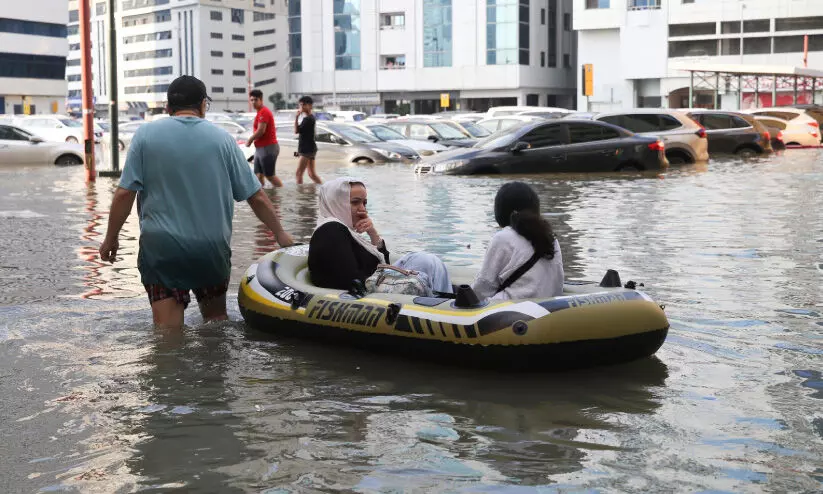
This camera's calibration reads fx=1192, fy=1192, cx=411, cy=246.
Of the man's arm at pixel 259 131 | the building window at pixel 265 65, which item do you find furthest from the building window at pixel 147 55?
the man's arm at pixel 259 131

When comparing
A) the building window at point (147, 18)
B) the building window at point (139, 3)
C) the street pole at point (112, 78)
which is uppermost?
the building window at point (139, 3)

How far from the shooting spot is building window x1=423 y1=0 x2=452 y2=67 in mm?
98250

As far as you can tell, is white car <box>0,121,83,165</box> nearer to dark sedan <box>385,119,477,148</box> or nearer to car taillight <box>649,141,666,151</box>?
dark sedan <box>385,119,477,148</box>

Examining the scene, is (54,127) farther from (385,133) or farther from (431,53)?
(431,53)

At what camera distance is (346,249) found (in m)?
7.11

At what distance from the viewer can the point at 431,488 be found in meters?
4.36

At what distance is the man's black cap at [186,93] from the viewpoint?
263 inches

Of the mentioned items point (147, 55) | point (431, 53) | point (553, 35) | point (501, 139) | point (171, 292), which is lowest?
point (171, 292)

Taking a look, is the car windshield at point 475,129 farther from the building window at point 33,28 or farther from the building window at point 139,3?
the building window at point 139,3

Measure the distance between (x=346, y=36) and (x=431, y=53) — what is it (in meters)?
8.58

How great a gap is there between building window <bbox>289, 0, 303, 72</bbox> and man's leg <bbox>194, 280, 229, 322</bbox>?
334 feet

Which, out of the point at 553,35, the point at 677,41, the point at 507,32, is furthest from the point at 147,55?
the point at 677,41

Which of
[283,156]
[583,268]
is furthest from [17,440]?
[283,156]

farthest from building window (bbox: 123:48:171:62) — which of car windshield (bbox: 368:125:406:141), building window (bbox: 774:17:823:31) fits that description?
car windshield (bbox: 368:125:406:141)
